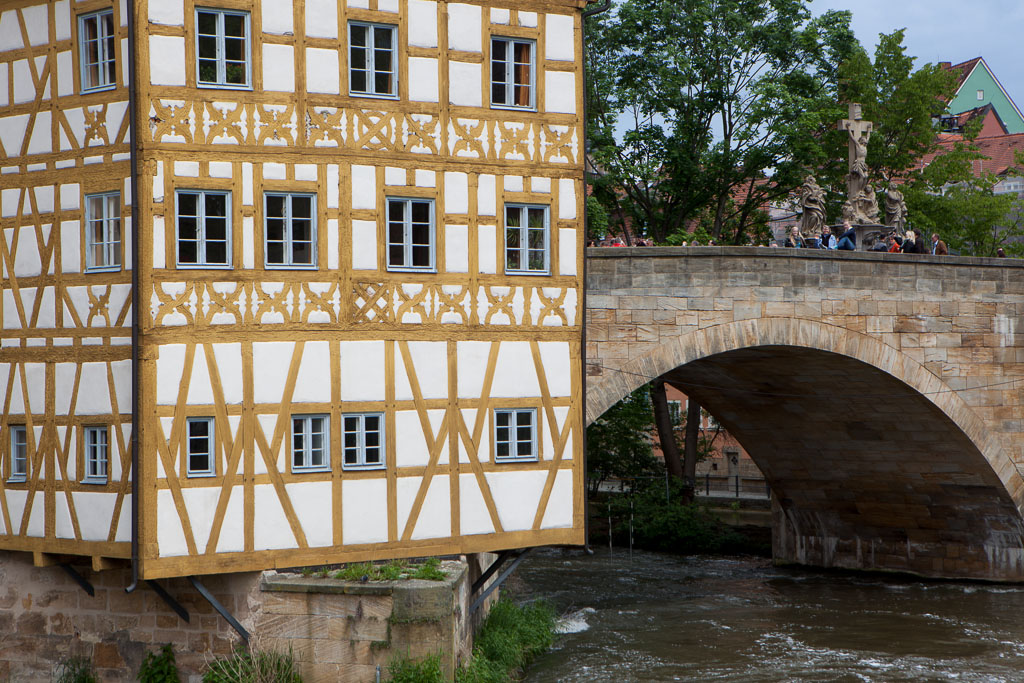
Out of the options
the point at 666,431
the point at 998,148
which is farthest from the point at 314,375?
the point at 998,148

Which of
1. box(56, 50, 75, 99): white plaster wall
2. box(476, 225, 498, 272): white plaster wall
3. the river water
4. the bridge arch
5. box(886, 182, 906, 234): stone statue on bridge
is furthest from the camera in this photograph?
box(886, 182, 906, 234): stone statue on bridge

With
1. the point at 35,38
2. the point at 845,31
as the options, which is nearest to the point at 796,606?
the point at 845,31

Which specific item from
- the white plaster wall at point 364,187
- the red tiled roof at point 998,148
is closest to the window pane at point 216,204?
the white plaster wall at point 364,187

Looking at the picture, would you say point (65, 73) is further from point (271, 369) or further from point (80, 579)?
point (80, 579)

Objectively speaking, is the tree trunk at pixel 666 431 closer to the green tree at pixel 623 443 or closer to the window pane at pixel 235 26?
the green tree at pixel 623 443

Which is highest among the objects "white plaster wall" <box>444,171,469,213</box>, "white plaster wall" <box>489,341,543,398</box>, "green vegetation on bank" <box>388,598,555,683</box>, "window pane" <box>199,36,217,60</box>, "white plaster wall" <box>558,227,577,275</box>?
"window pane" <box>199,36,217,60</box>

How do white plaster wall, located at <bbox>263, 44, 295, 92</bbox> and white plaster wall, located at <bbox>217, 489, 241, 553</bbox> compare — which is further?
white plaster wall, located at <bbox>263, 44, 295, 92</bbox>

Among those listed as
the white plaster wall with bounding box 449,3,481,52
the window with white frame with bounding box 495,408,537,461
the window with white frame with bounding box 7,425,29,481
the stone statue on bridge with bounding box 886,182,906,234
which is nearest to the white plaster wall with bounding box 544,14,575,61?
the white plaster wall with bounding box 449,3,481,52

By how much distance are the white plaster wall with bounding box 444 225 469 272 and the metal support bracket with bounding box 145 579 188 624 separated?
4.83m

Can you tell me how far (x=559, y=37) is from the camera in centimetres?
1669

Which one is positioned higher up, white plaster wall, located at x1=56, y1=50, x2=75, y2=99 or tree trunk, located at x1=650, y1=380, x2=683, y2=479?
white plaster wall, located at x1=56, y1=50, x2=75, y2=99

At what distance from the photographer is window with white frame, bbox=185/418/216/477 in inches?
579

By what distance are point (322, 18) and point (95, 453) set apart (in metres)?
5.51

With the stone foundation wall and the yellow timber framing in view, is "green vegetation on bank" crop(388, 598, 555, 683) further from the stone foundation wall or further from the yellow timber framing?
the yellow timber framing
